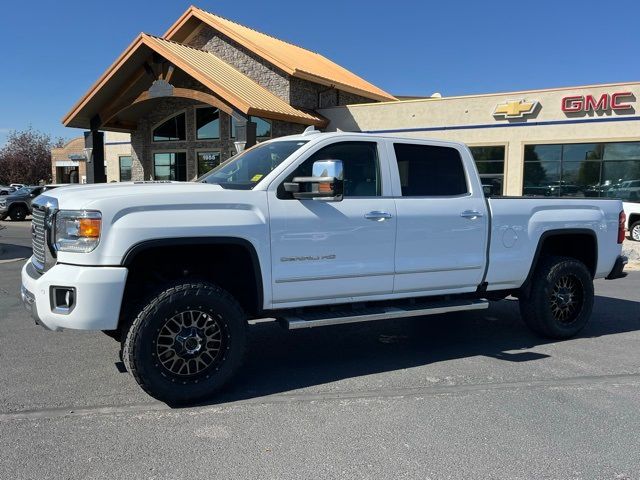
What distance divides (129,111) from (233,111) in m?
7.06

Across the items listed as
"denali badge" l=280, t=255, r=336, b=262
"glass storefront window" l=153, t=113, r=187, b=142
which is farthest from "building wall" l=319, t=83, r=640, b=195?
"denali badge" l=280, t=255, r=336, b=262

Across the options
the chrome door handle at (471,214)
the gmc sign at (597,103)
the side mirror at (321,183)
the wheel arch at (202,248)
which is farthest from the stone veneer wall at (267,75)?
the wheel arch at (202,248)

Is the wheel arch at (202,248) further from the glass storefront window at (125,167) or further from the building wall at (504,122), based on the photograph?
the glass storefront window at (125,167)

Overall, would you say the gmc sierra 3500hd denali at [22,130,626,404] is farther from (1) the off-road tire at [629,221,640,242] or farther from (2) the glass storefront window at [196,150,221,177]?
(2) the glass storefront window at [196,150,221,177]

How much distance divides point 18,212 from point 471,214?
24.9 meters

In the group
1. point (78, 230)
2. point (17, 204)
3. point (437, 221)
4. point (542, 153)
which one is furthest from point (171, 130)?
point (78, 230)

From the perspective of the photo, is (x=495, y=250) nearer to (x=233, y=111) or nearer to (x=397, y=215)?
(x=397, y=215)

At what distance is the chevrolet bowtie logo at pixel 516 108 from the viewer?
19875 mm

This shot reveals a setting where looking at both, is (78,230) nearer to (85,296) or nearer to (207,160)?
(85,296)

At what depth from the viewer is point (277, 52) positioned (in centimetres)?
2341

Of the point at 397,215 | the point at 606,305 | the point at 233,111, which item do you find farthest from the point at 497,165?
the point at 397,215

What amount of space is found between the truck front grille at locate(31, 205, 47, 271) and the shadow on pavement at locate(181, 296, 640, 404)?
1705 mm

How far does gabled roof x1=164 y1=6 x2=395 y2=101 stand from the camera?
21891mm

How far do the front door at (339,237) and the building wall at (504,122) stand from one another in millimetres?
16674
